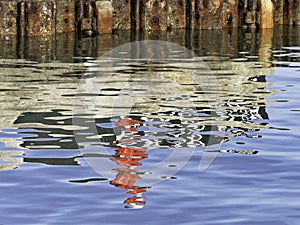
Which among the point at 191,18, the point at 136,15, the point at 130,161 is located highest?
the point at 136,15

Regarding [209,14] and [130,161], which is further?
[209,14]

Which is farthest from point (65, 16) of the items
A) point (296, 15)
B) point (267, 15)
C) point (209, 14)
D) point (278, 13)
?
point (296, 15)

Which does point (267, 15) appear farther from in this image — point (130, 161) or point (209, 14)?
point (130, 161)

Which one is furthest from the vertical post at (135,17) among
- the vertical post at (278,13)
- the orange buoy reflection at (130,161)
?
the orange buoy reflection at (130,161)

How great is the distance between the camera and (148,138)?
12.4 meters

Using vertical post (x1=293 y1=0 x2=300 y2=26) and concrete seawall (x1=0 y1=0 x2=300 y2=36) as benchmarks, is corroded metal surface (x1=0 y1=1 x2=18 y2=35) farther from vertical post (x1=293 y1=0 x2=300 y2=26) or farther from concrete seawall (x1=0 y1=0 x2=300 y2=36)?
vertical post (x1=293 y1=0 x2=300 y2=26)

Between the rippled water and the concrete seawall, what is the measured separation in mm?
A: 1987

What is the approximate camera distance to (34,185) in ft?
31.9

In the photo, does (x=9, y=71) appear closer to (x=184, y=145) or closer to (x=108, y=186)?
(x=184, y=145)

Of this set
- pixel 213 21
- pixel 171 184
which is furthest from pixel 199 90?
pixel 213 21

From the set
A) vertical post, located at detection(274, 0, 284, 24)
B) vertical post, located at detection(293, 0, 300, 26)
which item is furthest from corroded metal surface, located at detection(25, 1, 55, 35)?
vertical post, located at detection(293, 0, 300, 26)

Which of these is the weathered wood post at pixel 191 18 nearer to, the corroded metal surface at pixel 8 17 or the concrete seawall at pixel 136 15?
the concrete seawall at pixel 136 15

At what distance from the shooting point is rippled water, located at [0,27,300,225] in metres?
9.00

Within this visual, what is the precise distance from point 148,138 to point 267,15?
16.3 meters
